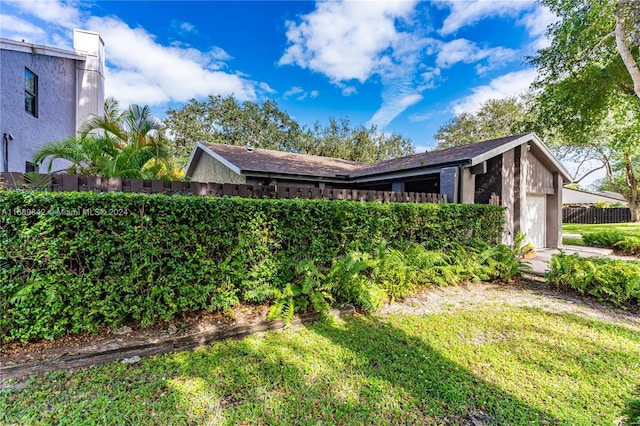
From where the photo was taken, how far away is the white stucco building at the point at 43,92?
7.92 m

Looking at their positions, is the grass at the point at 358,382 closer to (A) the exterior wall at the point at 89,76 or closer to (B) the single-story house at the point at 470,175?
(B) the single-story house at the point at 470,175

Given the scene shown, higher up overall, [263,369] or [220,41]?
[220,41]

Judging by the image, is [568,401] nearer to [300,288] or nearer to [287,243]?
[300,288]

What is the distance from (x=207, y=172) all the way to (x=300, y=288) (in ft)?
34.7

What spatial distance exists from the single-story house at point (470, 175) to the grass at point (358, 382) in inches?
218

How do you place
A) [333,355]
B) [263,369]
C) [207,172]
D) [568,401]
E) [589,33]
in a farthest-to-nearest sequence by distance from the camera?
1. [207,172]
2. [589,33]
3. [333,355]
4. [263,369]
5. [568,401]

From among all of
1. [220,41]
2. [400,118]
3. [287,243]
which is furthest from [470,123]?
[287,243]

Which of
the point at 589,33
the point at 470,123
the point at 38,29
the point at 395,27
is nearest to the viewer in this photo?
the point at 38,29

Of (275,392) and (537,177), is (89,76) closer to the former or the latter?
(275,392)

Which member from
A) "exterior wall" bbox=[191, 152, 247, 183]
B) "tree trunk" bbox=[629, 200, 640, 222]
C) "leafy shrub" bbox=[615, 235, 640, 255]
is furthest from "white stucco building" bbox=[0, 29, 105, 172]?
"tree trunk" bbox=[629, 200, 640, 222]

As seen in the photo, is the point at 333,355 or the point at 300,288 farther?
the point at 300,288

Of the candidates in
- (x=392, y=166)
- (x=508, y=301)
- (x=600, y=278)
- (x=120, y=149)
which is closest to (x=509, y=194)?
(x=392, y=166)

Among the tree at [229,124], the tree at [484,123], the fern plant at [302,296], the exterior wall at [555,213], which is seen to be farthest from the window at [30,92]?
the tree at [484,123]

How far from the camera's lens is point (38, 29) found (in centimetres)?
853
